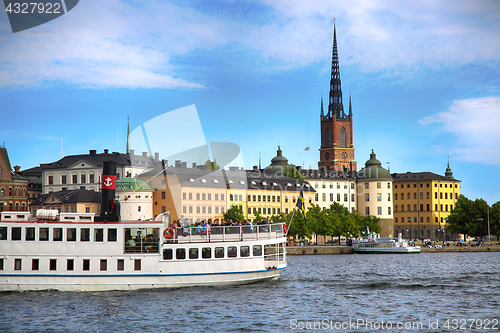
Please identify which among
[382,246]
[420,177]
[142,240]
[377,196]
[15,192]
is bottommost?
[382,246]

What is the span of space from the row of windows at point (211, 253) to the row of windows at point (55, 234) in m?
3.83

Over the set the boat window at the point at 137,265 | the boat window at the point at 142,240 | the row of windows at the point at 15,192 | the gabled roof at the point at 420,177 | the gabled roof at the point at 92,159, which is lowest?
the boat window at the point at 137,265

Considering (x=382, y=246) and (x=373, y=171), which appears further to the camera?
(x=373, y=171)

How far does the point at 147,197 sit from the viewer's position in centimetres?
11975

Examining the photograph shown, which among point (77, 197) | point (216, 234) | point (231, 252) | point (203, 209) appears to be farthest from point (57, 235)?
point (203, 209)

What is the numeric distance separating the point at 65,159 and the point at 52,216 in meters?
103

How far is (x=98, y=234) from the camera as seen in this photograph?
131ft

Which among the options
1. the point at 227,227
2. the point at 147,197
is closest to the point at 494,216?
the point at 147,197

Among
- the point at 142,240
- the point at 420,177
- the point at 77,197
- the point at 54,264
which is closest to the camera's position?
the point at 54,264

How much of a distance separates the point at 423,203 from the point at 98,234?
149 meters

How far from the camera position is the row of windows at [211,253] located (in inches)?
1613

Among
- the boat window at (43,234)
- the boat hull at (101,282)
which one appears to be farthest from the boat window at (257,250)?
the boat window at (43,234)

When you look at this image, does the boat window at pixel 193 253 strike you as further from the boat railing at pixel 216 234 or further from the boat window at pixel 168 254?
the boat window at pixel 168 254

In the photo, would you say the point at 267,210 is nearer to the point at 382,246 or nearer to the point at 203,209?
the point at 203,209
